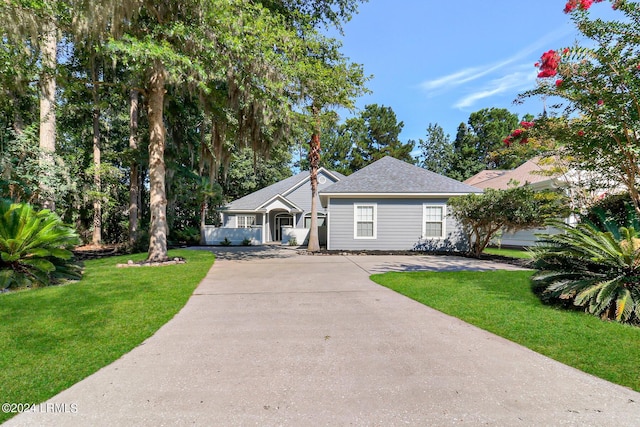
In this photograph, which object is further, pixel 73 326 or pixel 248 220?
pixel 248 220

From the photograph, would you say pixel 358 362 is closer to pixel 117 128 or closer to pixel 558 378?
pixel 558 378

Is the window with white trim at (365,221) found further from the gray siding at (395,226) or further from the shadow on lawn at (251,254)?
the shadow on lawn at (251,254)

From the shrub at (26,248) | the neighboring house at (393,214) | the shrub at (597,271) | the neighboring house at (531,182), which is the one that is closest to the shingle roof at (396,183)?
the neighboring house at (393,214)

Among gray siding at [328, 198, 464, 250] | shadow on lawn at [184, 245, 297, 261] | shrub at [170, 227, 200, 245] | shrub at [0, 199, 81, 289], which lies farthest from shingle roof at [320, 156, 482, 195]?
shrub at [170, 227, 200, 245]

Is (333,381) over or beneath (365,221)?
beneath

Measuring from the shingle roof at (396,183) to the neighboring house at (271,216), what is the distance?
207 inches

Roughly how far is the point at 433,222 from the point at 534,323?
10.1 meters

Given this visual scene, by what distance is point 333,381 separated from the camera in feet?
8.57

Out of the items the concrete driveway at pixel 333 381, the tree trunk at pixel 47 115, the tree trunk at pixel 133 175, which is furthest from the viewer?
the tree trunk at pixel 133 175

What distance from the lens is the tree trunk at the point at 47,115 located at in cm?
845

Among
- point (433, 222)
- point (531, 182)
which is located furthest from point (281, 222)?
point (531, 182)

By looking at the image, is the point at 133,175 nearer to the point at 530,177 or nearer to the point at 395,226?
the point at 395,226

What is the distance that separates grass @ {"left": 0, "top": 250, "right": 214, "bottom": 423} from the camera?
2582mm

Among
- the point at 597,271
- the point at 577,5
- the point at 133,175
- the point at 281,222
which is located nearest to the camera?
the point at 577,5
